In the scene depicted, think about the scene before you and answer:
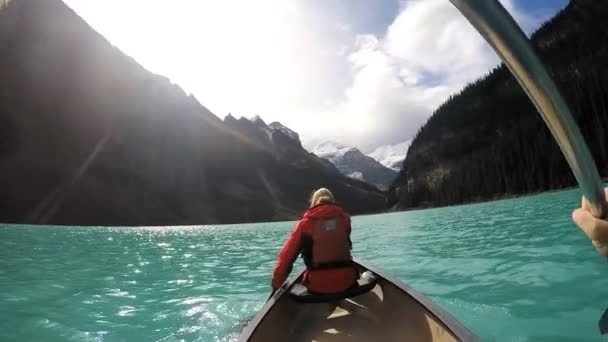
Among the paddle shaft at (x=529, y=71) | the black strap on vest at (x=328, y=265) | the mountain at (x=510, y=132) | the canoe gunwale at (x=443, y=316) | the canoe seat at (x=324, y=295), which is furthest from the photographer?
the mountain at (x=510, y=132)

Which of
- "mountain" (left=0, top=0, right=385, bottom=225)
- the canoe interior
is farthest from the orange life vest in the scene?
"mountain" (left=0, top=0, right=385, bottom=225)

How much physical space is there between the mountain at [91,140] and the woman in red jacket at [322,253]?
123 m

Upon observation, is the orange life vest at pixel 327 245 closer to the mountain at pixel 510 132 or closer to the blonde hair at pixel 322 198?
the blonde hair at pixel 322 198

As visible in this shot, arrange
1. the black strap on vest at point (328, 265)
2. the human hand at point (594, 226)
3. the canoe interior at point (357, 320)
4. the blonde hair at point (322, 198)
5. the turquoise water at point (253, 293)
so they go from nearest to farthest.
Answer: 1. the human hand at point (594, 226)
2. the canoe interior at point (357, 320)
3. the black strap on vest at point (328, 265)
4. the blonde hair at point (322, 198)
5. the turquoise water at point (253, 293)

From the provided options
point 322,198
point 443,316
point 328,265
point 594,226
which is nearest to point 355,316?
point 328,265

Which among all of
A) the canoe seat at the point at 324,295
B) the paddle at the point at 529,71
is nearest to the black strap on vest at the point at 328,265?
the canoe seat at the point at 324,295

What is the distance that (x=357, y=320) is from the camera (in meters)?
6.18

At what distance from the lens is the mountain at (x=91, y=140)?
11088 cm

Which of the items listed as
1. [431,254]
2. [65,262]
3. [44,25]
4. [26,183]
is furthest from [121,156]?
[431,254]

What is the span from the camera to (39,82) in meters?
124

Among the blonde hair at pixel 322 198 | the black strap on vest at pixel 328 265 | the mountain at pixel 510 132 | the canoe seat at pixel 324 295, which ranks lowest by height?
the canoe seat at pixel 324 295

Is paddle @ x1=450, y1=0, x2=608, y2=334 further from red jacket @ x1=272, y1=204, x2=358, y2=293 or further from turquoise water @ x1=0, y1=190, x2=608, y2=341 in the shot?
turquoise water @ x1=0, y1=190, x2=608, y2=341

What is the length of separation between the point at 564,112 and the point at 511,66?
0.21 metres

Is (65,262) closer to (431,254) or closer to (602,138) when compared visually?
(431,254)
